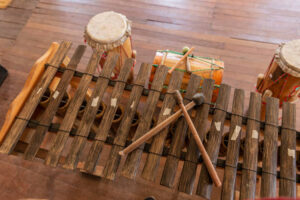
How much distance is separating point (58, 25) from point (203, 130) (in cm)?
268

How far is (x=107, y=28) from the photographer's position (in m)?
1.68

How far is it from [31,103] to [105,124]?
565 mm

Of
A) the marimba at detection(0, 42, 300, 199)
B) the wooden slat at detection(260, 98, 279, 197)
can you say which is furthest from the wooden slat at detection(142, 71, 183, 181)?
the wooden slat at detection(260, 98, 279, 197)

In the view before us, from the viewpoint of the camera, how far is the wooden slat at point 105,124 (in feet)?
4.14

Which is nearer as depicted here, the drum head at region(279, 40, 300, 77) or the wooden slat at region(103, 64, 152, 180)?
the wooden slat at region(103, 64, 152, 180)

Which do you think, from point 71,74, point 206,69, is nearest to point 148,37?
point 206,69

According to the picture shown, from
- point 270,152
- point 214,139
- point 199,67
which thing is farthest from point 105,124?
point 270,152

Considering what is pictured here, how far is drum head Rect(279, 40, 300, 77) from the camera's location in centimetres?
149

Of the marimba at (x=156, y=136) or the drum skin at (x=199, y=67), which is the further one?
the drum skin at (x=199, y=67)

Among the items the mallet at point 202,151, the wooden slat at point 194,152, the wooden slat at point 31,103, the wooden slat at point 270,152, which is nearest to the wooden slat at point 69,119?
the wooden slat at point 31,103

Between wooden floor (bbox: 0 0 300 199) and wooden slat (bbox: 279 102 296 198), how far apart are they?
103 cm

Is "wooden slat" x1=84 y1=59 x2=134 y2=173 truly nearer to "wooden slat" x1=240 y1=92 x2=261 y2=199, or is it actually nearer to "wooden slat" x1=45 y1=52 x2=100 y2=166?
"wooden slat" x1=45 y1=52 x2=100 y2=166

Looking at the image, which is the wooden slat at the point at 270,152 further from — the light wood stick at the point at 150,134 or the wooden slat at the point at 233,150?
the light wood stick at the point at 150,134

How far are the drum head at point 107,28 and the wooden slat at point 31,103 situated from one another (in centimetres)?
24
